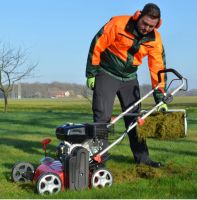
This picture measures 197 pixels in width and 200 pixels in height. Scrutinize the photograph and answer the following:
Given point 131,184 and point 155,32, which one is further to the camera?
point 155,32

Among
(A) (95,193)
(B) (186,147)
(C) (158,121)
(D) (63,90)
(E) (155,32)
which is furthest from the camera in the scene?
(D) (63,90)

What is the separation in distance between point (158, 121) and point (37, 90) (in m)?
125

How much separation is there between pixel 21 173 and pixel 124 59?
1862mm

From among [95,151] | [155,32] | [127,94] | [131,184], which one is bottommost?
[131,184]

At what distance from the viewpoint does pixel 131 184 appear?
16.9 feet

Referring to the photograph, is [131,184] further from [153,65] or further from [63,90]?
[63,90]

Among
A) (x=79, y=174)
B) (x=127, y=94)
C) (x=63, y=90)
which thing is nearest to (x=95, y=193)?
(x=79, y=174)

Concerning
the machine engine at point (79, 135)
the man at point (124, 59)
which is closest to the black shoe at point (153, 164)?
the man at point (124, 59)

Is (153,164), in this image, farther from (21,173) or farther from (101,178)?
(21,173)

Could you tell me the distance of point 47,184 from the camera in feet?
15.7

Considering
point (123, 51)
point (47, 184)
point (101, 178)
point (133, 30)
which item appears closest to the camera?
point (47, 184)

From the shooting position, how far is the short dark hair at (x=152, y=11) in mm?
5422

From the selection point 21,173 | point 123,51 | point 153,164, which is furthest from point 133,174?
point 123,51

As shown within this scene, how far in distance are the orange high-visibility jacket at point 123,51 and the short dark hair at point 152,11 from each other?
0.78ft
